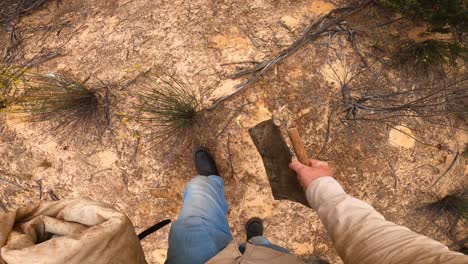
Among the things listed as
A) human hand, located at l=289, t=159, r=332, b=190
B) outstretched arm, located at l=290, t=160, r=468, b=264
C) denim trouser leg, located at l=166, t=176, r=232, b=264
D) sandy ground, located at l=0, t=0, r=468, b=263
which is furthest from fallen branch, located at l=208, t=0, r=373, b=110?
outstretched arm, located at l=290, t=160, r=468, b=264

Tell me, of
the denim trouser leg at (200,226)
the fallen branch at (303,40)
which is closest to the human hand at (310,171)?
the denim trouser leg at (200,226)

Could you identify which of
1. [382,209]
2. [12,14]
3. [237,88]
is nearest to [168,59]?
[237,88]

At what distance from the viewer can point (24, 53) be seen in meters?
2.28

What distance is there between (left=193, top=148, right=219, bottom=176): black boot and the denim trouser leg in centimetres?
5

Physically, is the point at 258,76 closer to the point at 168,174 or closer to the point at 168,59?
the point at 168,59

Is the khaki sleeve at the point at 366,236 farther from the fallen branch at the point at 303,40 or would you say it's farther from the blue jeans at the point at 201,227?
the fallen branch at the point at 303,40

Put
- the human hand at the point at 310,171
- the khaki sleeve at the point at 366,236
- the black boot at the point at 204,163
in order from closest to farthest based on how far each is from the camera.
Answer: the khaki sleeve at the point at 366,236 < the human hand at the point at 310,171 < the black boot at the point at 204,163

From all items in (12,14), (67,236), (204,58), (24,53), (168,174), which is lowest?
(168,174)

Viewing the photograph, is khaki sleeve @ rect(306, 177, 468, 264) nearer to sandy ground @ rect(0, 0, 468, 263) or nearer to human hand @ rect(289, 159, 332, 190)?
human hand @ rect(289, 159, 332, 190)

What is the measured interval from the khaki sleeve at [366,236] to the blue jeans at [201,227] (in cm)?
51

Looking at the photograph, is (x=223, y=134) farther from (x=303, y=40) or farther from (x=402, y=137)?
(x=402, y=137)

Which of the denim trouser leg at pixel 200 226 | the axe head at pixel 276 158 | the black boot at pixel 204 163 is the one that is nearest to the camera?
the denim trouser leg at pixel 200 226

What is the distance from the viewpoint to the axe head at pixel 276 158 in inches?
72.5

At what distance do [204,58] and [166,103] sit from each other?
1.23ft
